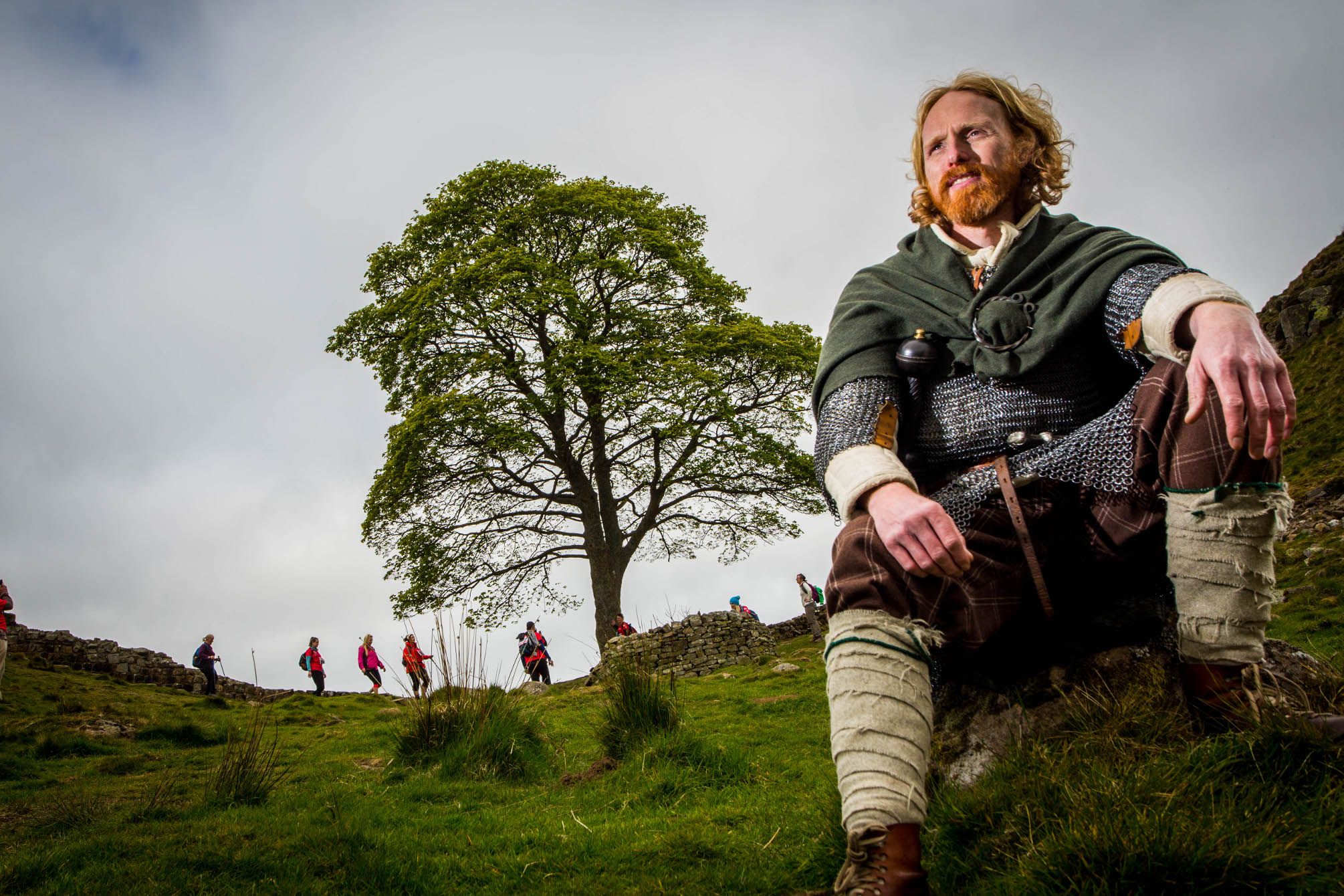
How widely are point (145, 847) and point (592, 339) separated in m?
14.7

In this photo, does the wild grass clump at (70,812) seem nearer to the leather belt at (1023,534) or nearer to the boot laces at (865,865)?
the boot laces at (865,865)

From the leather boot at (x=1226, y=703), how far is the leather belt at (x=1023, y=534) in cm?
37

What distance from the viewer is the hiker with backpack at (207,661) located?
1777cm

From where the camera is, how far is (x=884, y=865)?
5.18 ft

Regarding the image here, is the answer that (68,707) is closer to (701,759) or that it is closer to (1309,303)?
(701,759)

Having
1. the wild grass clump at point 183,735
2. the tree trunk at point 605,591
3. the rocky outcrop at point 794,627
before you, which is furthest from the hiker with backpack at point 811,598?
the wild grass clump at point 183,735

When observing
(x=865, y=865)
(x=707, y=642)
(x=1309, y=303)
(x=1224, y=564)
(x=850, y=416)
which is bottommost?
(x=865, y=865)

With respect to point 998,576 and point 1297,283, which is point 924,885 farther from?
point 1297,283

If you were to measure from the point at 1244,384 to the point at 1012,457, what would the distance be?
61 centimetres

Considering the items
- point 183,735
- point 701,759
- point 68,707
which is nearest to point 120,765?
point 183,735

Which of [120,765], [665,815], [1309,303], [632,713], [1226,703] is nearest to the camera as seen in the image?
[1226,703]

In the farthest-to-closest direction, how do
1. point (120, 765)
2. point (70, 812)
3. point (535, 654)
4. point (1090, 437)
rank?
point (535, 654), point (120, 765), point (70, 812), point (1090, 437)

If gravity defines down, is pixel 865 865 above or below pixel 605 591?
below

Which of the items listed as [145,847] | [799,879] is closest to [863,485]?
[799,879]
